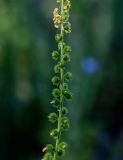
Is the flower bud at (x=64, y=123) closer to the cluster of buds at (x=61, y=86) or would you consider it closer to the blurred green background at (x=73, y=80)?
the cluster of buds at (x=61, y=86)

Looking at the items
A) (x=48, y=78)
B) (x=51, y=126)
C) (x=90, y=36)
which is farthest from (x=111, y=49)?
(x=51, y=126)

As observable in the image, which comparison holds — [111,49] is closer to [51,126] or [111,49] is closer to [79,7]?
[79,7]

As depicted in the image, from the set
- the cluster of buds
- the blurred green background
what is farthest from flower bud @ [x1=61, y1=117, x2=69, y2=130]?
the blurred green background

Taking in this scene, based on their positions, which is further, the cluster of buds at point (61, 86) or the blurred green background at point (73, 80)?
the blurred green background at point (73, 80)

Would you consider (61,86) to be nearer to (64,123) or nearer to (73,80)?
(64,123)

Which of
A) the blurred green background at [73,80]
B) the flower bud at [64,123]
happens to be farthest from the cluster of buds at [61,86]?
the blurred green background at [73,80]

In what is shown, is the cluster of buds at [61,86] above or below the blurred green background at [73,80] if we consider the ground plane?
below

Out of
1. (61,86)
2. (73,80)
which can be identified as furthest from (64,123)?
(73,80)

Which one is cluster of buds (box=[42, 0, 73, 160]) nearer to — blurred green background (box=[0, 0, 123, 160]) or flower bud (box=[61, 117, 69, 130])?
flower bud (box=[61, 117, 69, 130])
